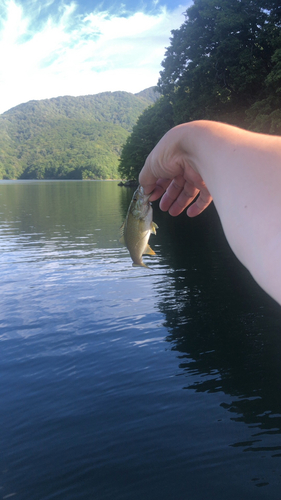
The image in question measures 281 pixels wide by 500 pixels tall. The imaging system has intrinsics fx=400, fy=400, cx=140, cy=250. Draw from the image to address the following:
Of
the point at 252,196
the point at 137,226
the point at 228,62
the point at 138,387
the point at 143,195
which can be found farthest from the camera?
the point at 228,62

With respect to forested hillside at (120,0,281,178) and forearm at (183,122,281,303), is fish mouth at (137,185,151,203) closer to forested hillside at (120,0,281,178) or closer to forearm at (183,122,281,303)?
forearm at (183,122,281,303)

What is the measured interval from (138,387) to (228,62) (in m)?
38.0

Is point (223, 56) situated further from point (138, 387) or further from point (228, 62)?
point (138, 387)

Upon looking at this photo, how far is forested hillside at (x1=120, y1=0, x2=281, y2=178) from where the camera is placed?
3456cm

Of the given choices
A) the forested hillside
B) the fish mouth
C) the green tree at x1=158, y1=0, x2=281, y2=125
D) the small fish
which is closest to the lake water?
the small fish

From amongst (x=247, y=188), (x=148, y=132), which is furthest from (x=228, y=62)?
(x=247, y=188)

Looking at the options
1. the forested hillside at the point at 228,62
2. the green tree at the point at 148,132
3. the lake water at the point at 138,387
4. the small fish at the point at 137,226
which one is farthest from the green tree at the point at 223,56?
the small fish at the point at 137,226

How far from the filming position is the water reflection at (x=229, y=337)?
7.15 m

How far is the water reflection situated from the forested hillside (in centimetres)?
2042

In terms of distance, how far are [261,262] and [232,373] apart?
7.93 meters

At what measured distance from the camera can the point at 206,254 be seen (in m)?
19.9

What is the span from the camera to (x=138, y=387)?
770 cm

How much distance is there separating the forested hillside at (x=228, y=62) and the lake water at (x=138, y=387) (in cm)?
2360

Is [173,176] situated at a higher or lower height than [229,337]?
higher
